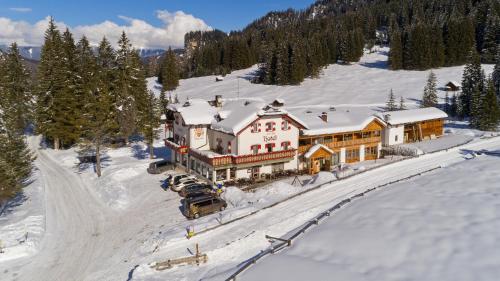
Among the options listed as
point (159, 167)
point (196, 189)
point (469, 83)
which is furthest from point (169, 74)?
point (196, 189)

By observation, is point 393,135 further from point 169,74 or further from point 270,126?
point 169,74

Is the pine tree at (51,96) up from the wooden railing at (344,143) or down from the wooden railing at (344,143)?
up

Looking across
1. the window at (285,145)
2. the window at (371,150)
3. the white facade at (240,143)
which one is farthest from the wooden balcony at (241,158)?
the window at (371,150)

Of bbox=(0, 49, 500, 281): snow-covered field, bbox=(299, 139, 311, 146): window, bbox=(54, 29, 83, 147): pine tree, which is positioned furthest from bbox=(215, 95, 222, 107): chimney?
bbox=(54, 29, 83, 147): pine tree

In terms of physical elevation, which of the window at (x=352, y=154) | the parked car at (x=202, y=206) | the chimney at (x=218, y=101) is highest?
the chimney at (x=218, y=101)

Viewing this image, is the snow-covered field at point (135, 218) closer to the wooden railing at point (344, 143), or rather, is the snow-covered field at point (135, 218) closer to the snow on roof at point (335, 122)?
the wooden railing at point (344, 143)
